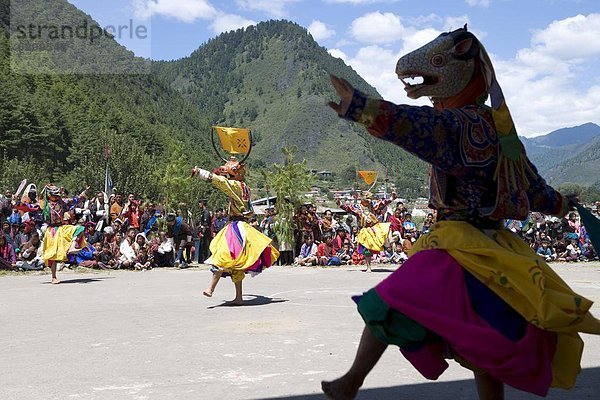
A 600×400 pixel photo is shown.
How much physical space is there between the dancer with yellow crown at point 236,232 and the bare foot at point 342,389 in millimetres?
5813

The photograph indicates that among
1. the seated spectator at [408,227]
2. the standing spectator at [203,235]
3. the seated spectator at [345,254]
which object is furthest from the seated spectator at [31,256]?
the seated spectator at [408,227]

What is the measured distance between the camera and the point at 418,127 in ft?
10.9

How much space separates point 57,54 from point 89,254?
10579 cm

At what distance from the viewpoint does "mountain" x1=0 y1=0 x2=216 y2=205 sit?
6322 centimetres

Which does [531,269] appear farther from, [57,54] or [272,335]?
[57,54]

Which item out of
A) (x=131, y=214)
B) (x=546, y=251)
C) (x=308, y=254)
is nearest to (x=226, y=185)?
(x=308, y=254)

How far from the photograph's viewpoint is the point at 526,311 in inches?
126

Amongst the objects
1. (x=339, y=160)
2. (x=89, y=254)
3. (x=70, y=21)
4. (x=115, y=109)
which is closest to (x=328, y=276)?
(x=89, y=254)

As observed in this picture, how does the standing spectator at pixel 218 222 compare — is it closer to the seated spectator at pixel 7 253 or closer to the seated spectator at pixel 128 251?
the seated spectator at pixel 128 251

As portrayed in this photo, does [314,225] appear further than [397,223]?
Yes

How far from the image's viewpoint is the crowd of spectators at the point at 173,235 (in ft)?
58.2

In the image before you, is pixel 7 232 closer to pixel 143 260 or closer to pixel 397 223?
pixel 143 260

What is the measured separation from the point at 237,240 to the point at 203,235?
11322mm

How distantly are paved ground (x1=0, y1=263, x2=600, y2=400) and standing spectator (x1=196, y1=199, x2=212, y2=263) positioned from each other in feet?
29.0
